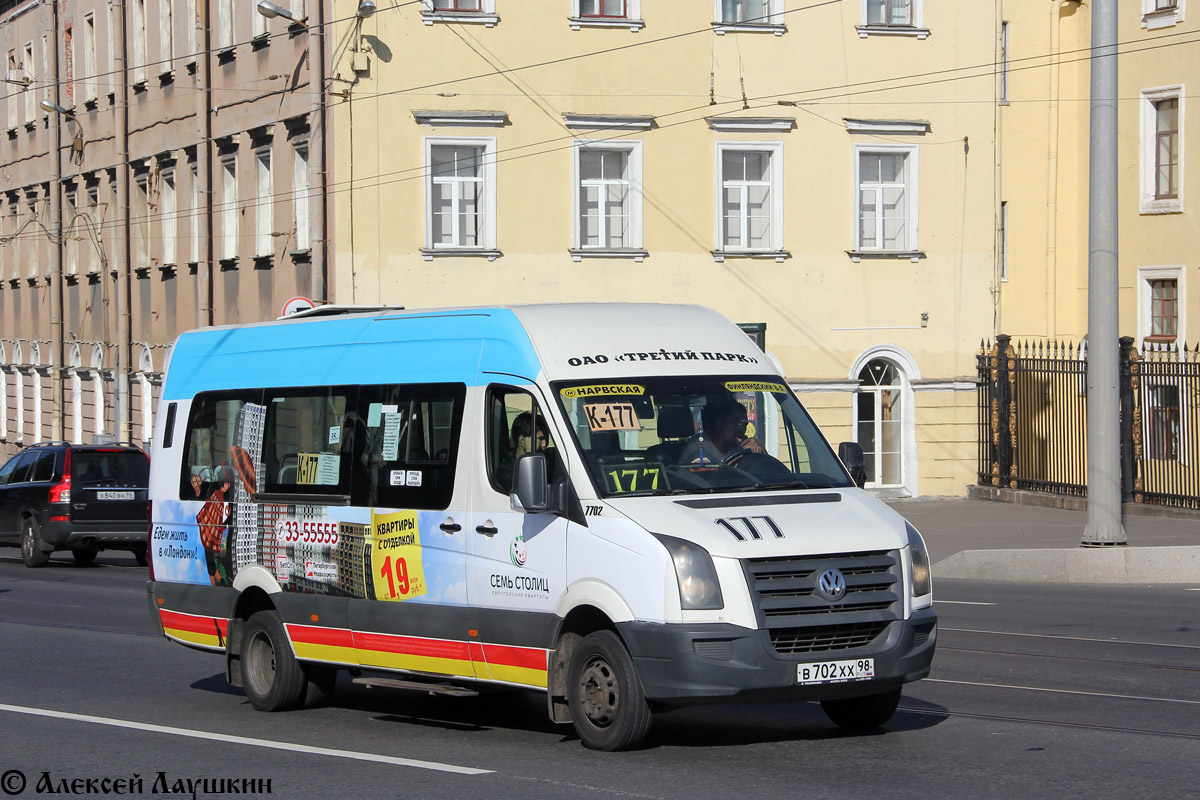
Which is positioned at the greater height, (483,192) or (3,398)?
(483,192)

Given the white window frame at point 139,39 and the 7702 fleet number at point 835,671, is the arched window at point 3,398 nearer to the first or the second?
the white window frame at point 139,39

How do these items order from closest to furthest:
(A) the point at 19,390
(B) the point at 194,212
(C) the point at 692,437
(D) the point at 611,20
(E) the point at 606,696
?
(E) the point at 606,696
(C) the point at 692,437
(D) the point at 611,20
(B) the point at 194,212
(A) the point at 19,390

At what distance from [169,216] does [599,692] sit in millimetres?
33178

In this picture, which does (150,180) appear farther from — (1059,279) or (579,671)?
→ (579,671)

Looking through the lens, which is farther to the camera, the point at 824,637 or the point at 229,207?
the point at 229,207

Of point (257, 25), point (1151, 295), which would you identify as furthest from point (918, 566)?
point (1151, 295)

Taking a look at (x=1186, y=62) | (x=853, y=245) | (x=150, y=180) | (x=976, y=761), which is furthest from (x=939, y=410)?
(x=976, y=761)

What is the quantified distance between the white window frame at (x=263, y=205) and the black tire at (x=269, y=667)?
23841 millimetres

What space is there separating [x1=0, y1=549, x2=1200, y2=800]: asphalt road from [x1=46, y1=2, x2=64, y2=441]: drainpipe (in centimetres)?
3444

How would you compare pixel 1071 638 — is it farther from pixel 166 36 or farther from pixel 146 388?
pixel 146 388

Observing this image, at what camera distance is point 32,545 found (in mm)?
25766

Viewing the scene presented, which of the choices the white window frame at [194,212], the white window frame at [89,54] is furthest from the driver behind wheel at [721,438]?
the white window frame at [89,54]

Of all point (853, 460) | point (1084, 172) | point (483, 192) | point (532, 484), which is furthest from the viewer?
point (1084, 172)

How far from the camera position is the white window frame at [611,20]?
103 feet
